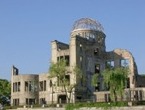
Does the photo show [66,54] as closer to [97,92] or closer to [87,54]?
[87,54]

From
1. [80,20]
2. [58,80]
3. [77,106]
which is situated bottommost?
[77,106]

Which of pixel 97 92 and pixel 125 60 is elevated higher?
pixel 125 60

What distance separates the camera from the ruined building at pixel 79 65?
7588 centimetres

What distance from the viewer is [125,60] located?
79688mm

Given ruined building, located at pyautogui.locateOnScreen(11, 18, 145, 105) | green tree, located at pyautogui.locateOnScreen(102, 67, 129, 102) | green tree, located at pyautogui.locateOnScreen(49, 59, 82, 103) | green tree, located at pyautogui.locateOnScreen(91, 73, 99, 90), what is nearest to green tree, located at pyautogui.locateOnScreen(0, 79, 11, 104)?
ruined building, located at pyautogui.locateOnScreen(11, 18, 145, 105)

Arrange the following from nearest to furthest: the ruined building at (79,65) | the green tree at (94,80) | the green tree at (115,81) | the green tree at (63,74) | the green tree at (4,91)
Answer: the green tree at (115,81) → the green tree at (63,74) → the green tree at (94,80) → the ruined building at (79,65) → the green tree at (4,91)

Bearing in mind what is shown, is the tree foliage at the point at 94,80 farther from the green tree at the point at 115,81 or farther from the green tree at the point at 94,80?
the green tree at the point at 115,81

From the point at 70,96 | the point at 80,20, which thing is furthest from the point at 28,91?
the point at 80,20

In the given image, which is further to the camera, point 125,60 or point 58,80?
point 125,60

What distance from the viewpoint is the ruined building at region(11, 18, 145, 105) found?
75.9 metres

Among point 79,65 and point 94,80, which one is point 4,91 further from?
point 94,80

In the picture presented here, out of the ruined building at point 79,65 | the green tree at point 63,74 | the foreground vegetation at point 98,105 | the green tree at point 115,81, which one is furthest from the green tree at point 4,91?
the green tree at point 115,81

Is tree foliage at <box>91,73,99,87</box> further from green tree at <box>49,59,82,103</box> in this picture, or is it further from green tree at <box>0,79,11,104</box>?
→ green tree at <box>0,79,11,104</box>

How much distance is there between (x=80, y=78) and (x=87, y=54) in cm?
590
